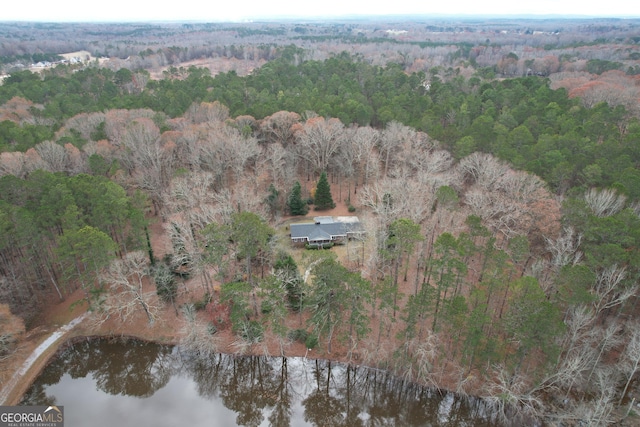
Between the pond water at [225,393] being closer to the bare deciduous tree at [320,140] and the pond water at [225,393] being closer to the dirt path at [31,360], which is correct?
the dirt path at [31,360]

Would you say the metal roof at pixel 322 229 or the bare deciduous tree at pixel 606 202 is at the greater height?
the bare deciduous tree at pixel 606 202

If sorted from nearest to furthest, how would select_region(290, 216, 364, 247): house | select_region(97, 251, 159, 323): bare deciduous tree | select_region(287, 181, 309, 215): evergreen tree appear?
1. select_region(97, 251, 159, 323): bare deciduous tree
2. select_region(290, 216, 364, 247): house
3. select_region(287, 181, 309, 215): evergreen tree

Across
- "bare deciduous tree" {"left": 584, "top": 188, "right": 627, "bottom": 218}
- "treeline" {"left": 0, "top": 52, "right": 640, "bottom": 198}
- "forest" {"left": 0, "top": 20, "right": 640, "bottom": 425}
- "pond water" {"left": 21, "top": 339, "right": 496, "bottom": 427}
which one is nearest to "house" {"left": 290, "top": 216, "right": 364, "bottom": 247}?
"forest" {"left": 0, "top": 20, "right": 640, "bottom": 425}

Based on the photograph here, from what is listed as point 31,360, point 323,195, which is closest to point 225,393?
point 31,360

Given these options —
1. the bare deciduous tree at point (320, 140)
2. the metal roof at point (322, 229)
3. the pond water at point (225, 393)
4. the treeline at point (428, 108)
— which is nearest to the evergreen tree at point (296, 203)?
the metal roof at point (322, 229)

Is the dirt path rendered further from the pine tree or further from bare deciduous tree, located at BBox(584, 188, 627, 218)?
bare deciduous tree, located at BBox(584, 188, 627, 218)

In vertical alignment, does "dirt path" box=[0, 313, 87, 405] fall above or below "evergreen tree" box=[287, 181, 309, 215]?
below

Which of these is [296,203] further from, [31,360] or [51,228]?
[31,360]
